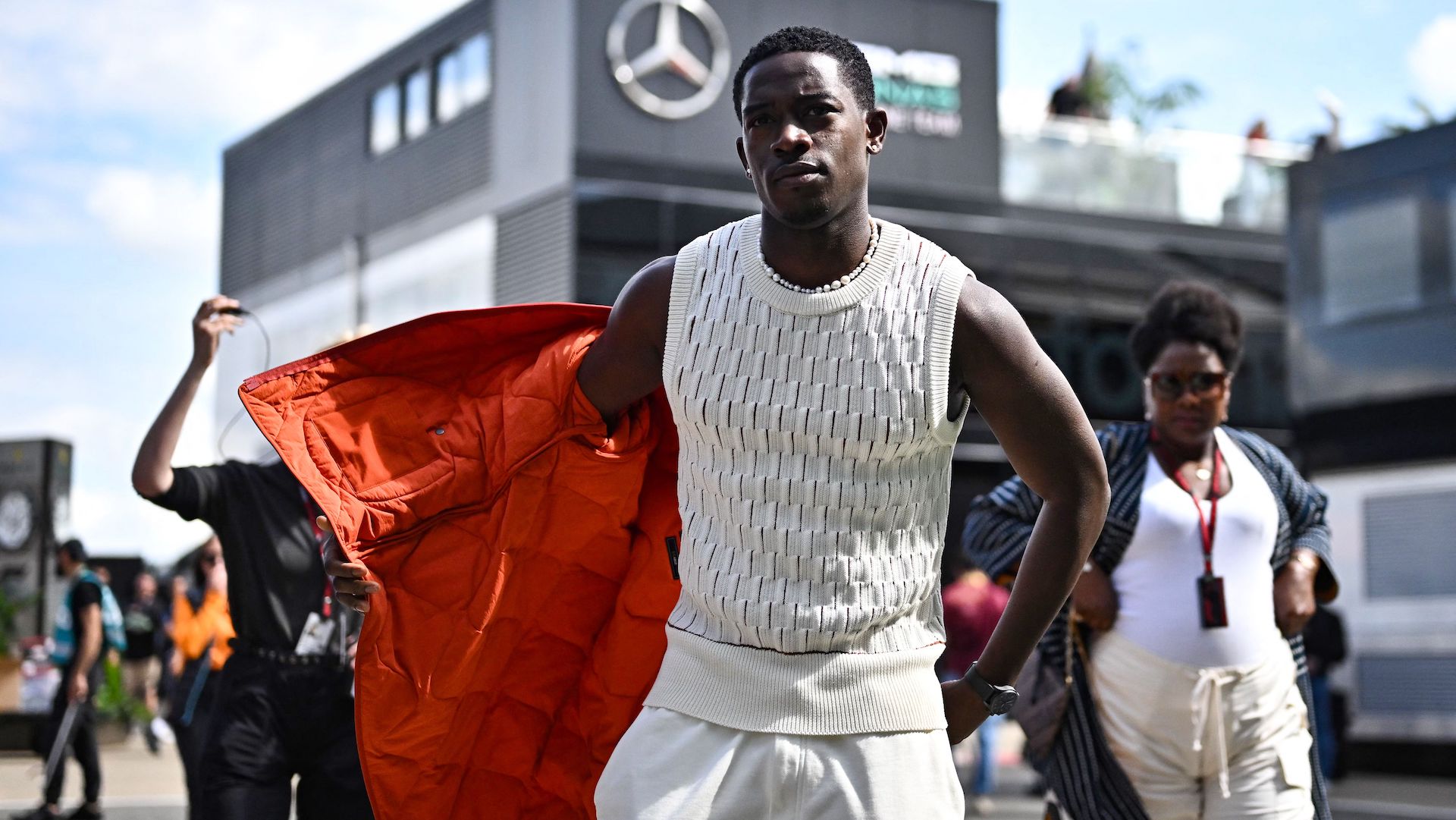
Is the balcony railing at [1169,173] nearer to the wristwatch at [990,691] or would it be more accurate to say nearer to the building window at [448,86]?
the building window at [448,86]

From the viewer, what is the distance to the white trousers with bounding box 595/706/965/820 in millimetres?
2580

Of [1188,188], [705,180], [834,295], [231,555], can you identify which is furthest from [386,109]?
[834,295]

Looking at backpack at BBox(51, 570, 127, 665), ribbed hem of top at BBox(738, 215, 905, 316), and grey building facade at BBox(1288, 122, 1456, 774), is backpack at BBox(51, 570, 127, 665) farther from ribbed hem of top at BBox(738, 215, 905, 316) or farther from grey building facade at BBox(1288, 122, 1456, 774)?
grey building facade at BBox(1288, 122, 1456, 774)

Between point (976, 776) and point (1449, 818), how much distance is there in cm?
332

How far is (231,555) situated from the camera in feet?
15.1

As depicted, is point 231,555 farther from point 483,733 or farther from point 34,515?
point 34,515

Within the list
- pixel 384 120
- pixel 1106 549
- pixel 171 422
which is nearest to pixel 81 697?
pixel 171 422

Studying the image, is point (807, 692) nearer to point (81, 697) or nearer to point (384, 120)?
point (81, 697)

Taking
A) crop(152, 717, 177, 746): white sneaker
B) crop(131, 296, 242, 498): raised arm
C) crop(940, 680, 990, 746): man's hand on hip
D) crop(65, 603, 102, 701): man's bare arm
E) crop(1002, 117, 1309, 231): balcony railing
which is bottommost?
crop(152, 717, 177, 746): white sneaker

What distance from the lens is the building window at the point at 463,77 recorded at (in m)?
23.4

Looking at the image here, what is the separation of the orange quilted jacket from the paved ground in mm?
8312

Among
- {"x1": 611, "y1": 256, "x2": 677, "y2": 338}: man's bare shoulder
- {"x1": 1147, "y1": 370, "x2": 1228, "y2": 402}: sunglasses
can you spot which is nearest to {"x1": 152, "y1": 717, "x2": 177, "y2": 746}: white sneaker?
{"x1": 1147, "y1": 370, "x2": 1228, "y2": 402}: sunglasses

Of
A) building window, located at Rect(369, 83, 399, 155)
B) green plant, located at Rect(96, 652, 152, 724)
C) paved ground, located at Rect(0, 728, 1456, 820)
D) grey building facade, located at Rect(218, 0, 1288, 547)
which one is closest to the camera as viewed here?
paved ground, located at Rect(0, 728, 1456, 820)

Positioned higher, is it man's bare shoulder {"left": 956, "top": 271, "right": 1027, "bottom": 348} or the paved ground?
man's bare shoulder {"left": 956, "top": 271, "right": 1027, "bottom": 348}
